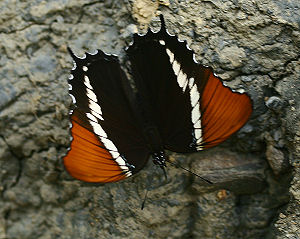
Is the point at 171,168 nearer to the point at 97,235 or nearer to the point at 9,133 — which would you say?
the point at 97,235

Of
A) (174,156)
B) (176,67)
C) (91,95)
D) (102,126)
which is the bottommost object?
(174,156)

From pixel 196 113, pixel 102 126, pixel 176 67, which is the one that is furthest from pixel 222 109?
pixel 102 126

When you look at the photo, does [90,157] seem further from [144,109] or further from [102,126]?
[144,109]

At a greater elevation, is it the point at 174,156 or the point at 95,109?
the point at 95,109

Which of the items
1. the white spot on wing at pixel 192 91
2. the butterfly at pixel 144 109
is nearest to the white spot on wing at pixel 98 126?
the butterfly at pixel 144 109

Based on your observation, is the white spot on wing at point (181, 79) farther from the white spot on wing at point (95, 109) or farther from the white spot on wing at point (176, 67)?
the white spot on wing at point (95, 109)

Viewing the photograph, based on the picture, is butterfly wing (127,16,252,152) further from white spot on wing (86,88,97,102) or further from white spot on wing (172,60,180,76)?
white spot on wing (86,88,97,102)

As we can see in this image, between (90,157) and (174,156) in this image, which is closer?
(90,157)
